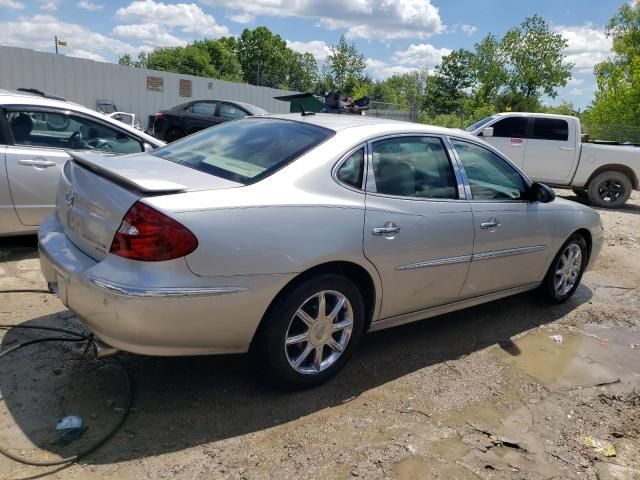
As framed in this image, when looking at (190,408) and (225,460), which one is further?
(190,408)

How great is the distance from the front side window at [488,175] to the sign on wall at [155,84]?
2025 centimetres

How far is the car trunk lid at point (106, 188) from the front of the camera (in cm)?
266

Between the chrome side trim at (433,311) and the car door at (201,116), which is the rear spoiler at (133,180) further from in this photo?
the car door at (201,116)

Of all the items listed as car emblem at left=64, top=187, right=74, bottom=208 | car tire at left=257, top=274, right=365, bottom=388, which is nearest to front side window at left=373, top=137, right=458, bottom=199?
car tire at left=257, top=274, right=365, bottom=388

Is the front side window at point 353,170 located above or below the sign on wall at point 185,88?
below

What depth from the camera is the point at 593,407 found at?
3436 mm

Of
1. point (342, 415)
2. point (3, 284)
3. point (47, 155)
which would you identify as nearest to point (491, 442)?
point (342, 415)

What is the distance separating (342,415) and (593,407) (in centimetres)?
165

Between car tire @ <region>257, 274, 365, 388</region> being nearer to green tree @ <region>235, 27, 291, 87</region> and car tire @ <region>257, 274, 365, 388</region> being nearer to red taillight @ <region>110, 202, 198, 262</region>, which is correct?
red taillight @ <region>110, 202, 198, 262</region>

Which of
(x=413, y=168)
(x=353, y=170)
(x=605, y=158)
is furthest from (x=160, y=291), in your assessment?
(x=605, y=158)

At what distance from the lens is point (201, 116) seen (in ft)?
48.4

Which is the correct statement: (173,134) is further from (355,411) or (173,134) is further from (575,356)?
(355,411)

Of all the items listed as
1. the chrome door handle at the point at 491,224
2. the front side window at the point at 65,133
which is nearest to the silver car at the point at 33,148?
the front side window at the point at 65,133

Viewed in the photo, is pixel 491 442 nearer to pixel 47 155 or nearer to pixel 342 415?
pixel 342 415
